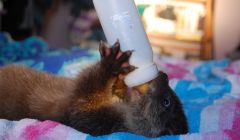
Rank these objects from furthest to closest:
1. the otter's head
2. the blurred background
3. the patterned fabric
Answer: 1. the blurred background
2. the patterned fabric
3. the otter's head

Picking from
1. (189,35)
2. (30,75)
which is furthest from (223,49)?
(30,75)

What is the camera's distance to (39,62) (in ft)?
6.67

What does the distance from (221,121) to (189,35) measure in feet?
5.24

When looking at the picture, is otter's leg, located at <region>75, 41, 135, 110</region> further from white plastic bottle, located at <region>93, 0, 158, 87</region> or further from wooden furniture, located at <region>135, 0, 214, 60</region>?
wooden furniture, located at <region>135, 0, 214, 60</region>

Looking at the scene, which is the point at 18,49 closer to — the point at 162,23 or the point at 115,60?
the point at 162,23

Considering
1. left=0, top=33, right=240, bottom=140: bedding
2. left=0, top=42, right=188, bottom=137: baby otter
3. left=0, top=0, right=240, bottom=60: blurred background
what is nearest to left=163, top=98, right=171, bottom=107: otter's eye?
left=0, top=42, right=188, bottom=137: baby otter

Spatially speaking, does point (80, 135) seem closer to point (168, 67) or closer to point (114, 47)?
point (114, 47)

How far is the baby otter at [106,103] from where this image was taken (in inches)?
41.4

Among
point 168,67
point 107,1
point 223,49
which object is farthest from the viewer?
point 223,49

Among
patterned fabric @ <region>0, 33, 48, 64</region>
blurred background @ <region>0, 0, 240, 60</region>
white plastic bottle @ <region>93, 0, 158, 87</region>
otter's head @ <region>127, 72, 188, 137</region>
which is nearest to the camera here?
white plastic bottle @ <region>93, 0, 158, 87</region>

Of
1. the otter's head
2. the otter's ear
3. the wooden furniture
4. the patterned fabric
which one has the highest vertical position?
the otter's ear

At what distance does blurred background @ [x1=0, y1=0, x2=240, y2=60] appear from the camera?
8.88ft

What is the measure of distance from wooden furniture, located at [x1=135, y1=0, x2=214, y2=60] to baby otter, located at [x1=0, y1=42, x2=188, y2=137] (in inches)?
65.9

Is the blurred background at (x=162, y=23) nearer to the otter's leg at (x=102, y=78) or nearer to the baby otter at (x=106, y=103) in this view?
the baby otter at (x=106, y=103)
